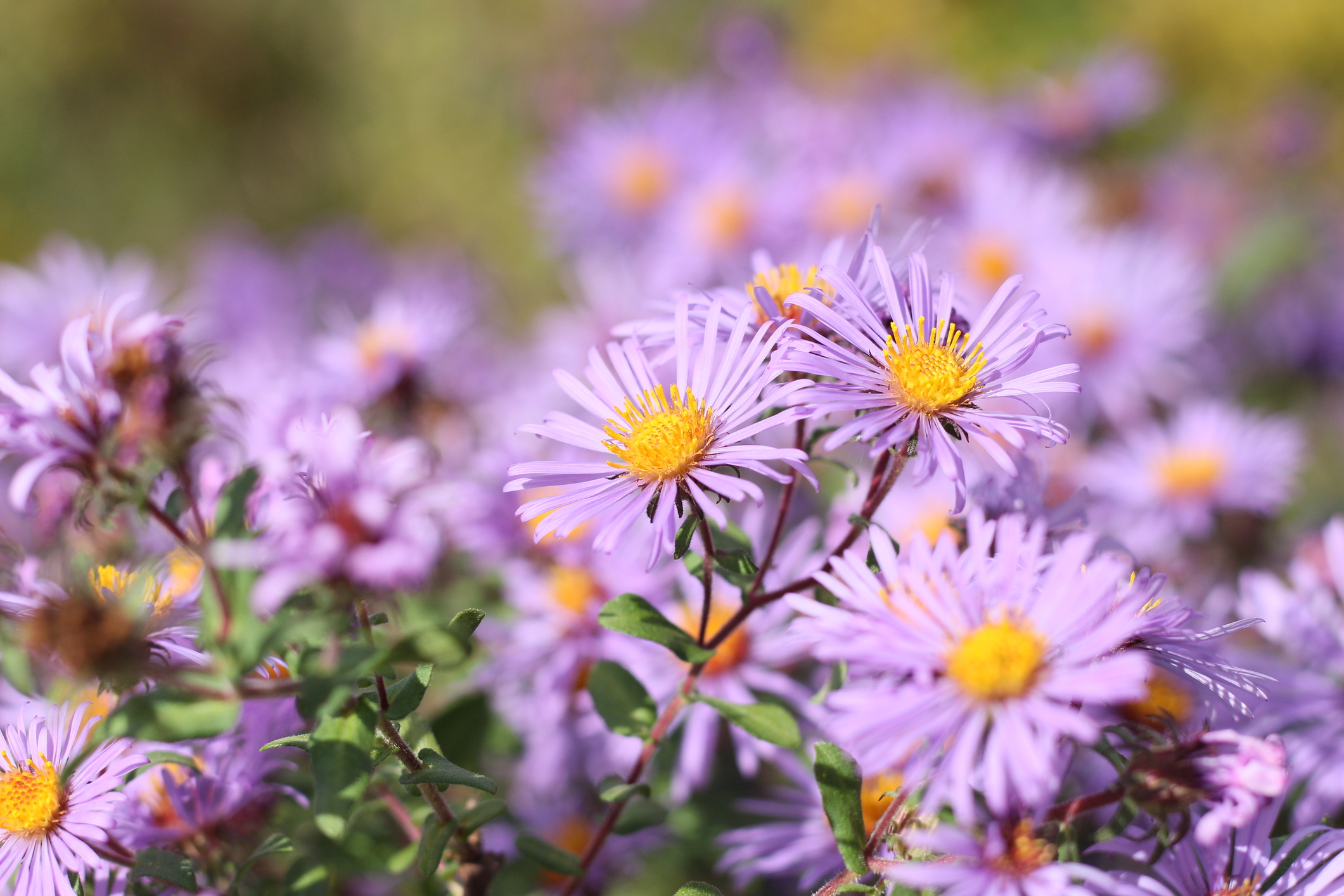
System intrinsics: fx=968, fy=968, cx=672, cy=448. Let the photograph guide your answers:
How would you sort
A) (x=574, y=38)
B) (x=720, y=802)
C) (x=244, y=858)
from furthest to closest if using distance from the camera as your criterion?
1. (x=574, y=38)
2. (x=720, y=802)
3. (x=244, y=858)

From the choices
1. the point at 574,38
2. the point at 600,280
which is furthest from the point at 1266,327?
the point at 574,38

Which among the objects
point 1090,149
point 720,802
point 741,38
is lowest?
point 720,802

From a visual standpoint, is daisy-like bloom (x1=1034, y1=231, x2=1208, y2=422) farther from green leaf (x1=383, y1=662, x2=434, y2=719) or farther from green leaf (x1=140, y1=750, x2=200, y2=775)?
green leaf (x1=140, y1=750, x2=200, y2=775)

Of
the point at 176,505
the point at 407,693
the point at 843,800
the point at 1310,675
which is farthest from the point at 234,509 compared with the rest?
the point at 1310,675

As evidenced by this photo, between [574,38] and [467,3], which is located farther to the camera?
[467,3]

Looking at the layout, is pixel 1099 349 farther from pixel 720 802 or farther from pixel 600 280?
pixel 720 802

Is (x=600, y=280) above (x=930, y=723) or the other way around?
above

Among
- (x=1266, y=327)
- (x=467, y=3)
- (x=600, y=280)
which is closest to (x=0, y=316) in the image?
(x=600, y=280)

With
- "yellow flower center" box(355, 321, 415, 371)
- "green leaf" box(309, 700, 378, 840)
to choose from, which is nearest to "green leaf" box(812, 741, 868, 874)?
"green leaf" box(309, 700, 378, 840)

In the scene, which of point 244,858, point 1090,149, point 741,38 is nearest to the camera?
point 244,858
